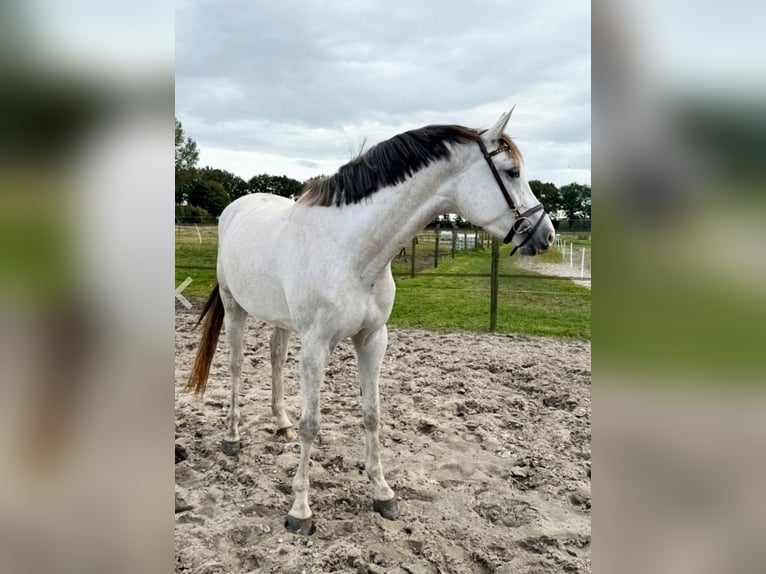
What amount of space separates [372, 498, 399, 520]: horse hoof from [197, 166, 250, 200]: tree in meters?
6.56

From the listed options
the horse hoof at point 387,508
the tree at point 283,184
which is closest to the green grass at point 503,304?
the tree at point 283,184

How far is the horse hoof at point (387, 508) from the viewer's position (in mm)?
2424

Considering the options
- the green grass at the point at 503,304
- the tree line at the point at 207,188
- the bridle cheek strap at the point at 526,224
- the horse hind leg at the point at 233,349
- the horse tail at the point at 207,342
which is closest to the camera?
the bridle cheek strap at the point at 526,224

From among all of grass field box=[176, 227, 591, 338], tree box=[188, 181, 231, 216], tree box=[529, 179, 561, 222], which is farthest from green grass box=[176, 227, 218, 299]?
tree box=[529, 179, 561, 222]

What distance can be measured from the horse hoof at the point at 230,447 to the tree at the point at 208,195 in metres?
5.73

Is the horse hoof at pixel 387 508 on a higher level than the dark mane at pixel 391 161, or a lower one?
lower

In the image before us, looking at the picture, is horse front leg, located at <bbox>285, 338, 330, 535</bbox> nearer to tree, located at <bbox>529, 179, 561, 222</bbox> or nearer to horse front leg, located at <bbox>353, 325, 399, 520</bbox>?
horse front leg, located at <bbox>353, 325, 399, 520</bbox>

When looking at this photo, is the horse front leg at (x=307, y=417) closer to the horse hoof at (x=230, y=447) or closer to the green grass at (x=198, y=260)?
the horse hoof at (x=230, y=447)

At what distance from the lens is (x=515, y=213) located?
1951mm

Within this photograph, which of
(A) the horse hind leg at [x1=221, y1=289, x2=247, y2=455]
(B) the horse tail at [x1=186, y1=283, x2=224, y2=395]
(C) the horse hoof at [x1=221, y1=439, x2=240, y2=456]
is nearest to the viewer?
(C) the horse hoof at [x1=221, y1=439, x2=240, y2=456]

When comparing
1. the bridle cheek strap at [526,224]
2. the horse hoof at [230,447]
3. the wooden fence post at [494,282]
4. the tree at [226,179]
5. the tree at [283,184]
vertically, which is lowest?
the horse hoof at [230,447]

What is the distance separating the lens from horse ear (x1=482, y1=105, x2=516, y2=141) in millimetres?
1935

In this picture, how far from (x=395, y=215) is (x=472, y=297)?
5941 millimetres
